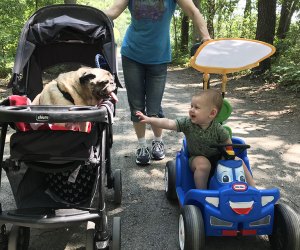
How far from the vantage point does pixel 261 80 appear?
32.8ft

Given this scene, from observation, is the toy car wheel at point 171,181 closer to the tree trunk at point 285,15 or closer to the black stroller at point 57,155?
the black stroller at point 57,155

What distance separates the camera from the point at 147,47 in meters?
3.91

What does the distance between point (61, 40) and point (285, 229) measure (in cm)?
273

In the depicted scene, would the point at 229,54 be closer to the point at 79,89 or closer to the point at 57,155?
the point at 79,89

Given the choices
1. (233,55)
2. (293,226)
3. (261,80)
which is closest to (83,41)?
(233,55)

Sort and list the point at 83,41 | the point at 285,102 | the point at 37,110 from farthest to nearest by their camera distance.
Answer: the point at 285,102, the point at 83,41, the point at 37,110

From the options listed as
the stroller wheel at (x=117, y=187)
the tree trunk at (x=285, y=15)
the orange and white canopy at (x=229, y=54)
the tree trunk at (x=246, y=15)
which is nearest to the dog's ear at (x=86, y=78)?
the orange and white canopy at (x=229, y=54)

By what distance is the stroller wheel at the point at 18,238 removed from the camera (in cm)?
231

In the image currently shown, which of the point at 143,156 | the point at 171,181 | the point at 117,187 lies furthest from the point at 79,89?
the point at 143,156

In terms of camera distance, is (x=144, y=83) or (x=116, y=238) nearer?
(x=116, y=238)

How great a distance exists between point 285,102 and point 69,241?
6.17 metres

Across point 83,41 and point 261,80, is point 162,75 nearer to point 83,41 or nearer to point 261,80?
point 83,41

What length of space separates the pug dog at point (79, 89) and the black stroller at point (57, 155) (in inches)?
8.6

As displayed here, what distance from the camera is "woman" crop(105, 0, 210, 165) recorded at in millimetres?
3760
